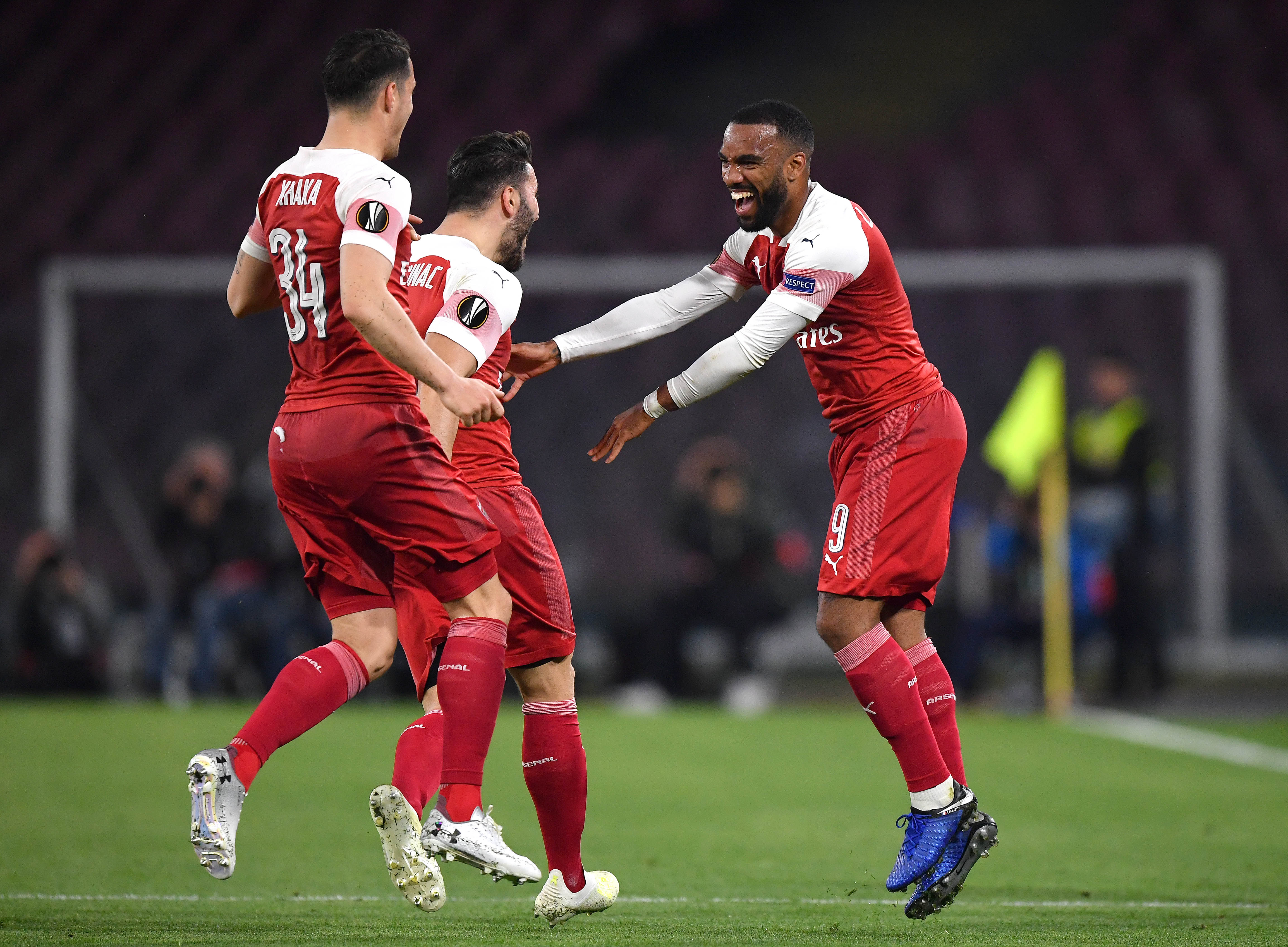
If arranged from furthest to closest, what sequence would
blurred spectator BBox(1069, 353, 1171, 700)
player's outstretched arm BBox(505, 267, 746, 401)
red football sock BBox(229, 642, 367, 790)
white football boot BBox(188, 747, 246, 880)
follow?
blurred spectator BBox(1069, 353, 1171, 700) → player's outstretched arm BBox(505, 267, 746, 401) → red football sock BBox(229, 642, 367, 790) → white football boot BBox(188, 747, 246, 880)

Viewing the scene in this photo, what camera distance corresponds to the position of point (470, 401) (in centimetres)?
383

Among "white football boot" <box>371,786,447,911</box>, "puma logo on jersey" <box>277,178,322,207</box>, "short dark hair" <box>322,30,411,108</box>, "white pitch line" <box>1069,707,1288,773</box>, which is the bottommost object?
"white pitch line" <box>1069,707,1288,773</box>

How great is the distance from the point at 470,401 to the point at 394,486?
0.32 m

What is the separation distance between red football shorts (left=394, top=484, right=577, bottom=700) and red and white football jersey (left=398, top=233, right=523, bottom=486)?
3.1 inches

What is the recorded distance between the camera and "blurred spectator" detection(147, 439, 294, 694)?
37.5 ft

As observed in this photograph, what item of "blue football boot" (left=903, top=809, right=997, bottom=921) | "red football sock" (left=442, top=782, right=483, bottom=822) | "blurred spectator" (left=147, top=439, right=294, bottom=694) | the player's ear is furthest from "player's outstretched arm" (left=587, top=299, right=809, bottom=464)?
"blurred spectator" (left=147, top=439, right=294, bottom=694)

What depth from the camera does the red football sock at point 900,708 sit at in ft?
14.6

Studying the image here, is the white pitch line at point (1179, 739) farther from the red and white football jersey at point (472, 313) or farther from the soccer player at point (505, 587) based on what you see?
the red and white football jersey at point (472, 313)

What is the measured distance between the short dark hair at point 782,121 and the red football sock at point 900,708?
139cm

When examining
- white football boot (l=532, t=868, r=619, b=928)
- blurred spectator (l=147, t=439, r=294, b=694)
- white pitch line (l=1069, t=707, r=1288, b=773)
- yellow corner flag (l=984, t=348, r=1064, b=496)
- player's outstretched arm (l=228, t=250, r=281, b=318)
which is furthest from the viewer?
blurred spectator (l=147, t=439, r=294, b=694)

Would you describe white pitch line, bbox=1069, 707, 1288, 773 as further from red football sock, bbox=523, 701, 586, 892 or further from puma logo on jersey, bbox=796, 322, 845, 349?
red football sock, bbox=523, 701, 586, 892

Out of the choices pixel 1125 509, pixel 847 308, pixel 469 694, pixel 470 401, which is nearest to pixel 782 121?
pixel 847 308

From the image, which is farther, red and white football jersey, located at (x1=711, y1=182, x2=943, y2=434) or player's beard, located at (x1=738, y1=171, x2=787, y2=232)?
player's beard, located at (x1=738, y1=171, x2=787, y2=232)

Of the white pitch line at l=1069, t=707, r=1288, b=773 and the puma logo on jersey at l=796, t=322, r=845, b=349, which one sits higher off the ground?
the puma logo on jersey at l=796, t=322, r=845, b=349
